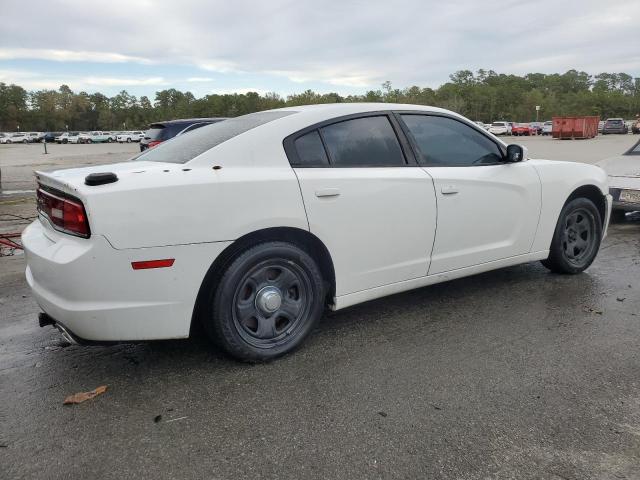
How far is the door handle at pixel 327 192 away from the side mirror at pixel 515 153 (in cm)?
177

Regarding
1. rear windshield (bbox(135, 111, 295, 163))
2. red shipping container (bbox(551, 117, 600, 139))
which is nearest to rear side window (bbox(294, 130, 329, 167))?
rear windshield (bbox(135, 111, 295, 163))

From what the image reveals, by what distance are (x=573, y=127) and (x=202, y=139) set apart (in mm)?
45863

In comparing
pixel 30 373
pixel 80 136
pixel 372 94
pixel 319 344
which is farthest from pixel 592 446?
pixel 372 94

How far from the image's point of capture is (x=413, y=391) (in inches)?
111

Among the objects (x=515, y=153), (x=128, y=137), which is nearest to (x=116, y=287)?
(x=515, y=153)

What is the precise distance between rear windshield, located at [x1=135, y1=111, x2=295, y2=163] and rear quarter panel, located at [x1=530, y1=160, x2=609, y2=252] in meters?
2.32

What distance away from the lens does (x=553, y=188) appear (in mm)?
4496

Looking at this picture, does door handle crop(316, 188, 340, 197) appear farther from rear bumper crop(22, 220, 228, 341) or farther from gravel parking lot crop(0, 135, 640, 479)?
gravel parking lot crop(0, 135, 640, 479)

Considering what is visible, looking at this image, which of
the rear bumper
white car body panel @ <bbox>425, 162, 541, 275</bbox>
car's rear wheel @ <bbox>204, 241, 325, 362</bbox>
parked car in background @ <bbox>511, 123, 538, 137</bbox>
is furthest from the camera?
parked car in background @ <bbox>511, 123, 538, 137</bbox>

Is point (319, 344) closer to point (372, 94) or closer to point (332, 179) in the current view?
point (332, 179)

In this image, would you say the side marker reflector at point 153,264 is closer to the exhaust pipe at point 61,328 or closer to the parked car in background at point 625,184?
the exhaust pipe at point 61,328

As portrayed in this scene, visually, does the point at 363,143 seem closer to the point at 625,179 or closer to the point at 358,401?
the point at 358,401

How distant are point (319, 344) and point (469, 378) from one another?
992 mm

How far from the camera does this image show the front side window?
3.86m
